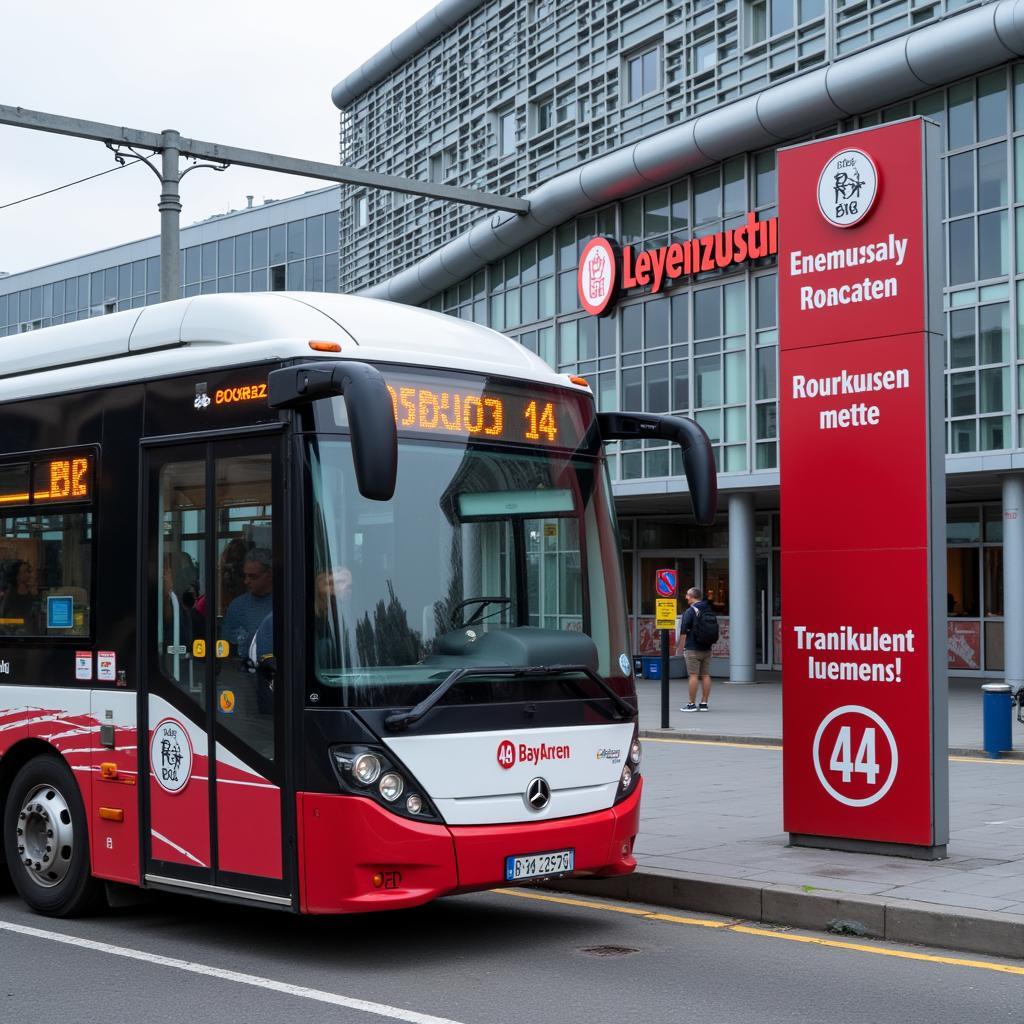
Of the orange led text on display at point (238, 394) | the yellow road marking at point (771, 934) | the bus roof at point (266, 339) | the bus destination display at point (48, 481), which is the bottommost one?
the yellow road marking at point (771, 934)

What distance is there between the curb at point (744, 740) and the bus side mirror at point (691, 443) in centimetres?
923

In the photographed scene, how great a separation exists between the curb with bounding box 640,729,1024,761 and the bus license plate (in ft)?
32.8

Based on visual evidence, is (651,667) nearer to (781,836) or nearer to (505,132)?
(505,132)

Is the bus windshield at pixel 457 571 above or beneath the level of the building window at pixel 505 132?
beneath

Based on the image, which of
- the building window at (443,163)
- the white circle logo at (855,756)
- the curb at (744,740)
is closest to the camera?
the white circle logo at (855,756)

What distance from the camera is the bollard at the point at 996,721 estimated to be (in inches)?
638

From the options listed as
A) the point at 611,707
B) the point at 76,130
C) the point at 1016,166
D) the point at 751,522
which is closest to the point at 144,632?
the point at 611,707

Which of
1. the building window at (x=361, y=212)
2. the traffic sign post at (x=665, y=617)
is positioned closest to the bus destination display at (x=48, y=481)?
the traffic sign post at (x=665, y=617)

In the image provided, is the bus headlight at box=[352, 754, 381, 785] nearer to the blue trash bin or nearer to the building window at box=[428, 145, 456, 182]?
the blue trash bin

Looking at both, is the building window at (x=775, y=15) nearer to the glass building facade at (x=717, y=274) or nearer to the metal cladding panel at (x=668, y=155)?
the glass building facade at (x=717, y=274)

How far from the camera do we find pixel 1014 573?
24.1 m

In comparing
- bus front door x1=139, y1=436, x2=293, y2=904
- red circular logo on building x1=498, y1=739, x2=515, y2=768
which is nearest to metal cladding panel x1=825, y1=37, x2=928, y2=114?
bus front door x1=139, y1=436, x2=293, y2=904

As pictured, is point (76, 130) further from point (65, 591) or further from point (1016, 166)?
point (1016, 166)

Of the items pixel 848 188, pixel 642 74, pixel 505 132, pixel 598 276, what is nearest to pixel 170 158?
pixel 848 188
